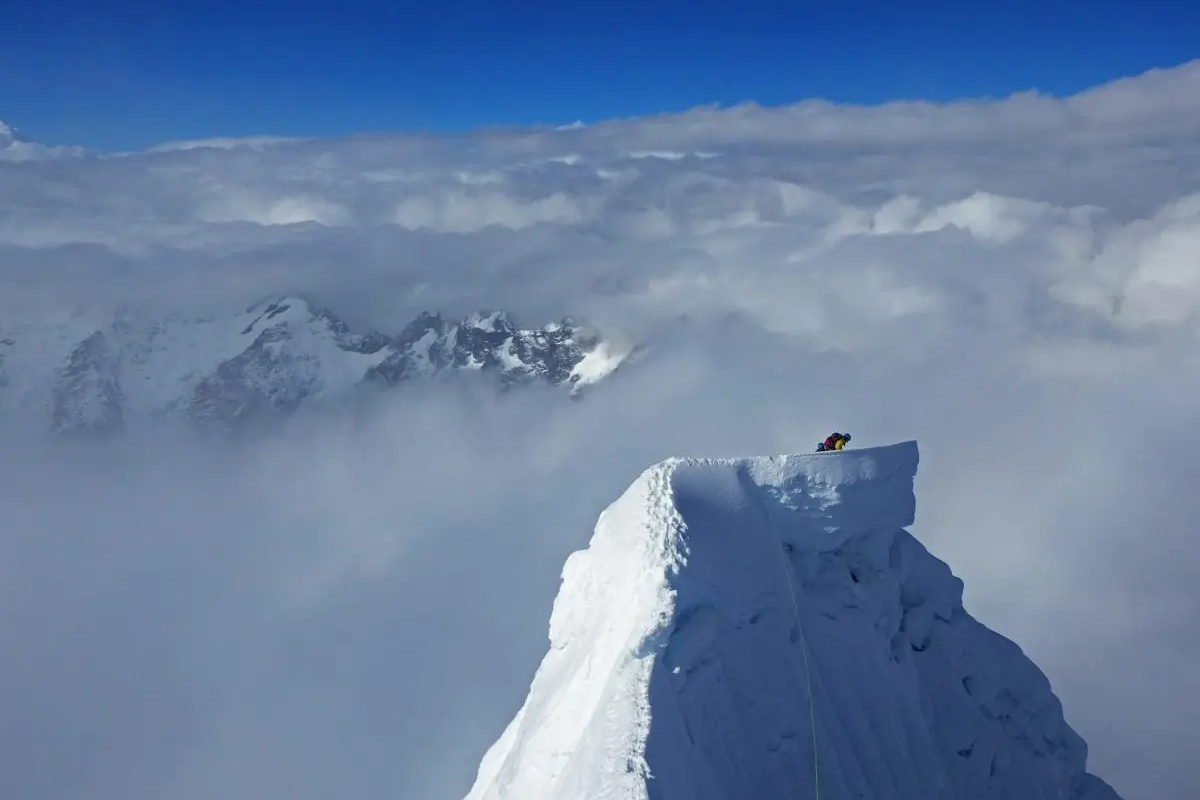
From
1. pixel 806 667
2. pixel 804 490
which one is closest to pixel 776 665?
pixel 806 667

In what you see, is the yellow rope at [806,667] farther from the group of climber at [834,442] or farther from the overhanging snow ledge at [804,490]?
the group of climber at [834,442]

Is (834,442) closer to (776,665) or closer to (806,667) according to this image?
(806,667)

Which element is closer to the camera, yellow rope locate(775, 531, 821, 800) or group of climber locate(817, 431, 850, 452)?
yellow rope locate(775, 531, 821, 800)

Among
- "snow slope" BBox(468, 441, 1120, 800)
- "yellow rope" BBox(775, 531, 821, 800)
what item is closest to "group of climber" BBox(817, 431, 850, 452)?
"snow slope" BBox(468, 441, 1120, 800)

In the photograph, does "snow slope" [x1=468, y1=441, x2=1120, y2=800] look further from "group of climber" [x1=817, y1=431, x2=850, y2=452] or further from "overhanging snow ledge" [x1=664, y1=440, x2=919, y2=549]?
"group of climber" [x1=817, y1=431, x2=850, y2=452]

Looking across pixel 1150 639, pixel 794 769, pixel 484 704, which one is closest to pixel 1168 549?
pixel 1150 639

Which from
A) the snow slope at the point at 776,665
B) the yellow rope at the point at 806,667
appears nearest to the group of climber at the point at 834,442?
the snow slope at the point at 776,665

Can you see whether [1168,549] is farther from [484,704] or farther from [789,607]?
[789,607]

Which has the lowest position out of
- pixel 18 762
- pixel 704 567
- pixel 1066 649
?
pixel 18 762
